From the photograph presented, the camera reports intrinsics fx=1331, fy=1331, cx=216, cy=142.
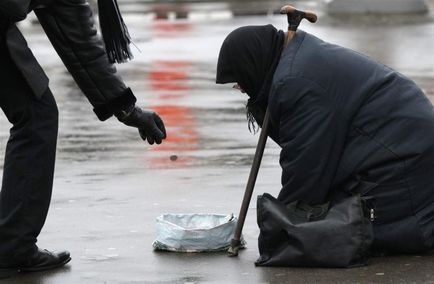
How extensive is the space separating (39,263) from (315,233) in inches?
50.0

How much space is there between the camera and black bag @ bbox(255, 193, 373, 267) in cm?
590

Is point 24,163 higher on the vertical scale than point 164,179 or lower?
higher

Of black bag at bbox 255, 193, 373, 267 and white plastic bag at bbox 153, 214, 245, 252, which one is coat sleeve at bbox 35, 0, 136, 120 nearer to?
white plastic bag at bbox 153, 214, 245, 252

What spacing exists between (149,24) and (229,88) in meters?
11.3

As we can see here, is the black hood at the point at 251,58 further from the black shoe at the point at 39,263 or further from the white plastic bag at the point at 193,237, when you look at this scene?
the black shoe at the point at 39,263

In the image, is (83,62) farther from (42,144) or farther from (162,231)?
(162,231)

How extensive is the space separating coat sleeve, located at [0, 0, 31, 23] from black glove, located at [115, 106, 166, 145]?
2.53 ft

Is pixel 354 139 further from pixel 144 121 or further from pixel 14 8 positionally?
pixel 14 8

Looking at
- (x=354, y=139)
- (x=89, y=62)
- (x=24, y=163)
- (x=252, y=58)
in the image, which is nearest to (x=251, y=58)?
(x=252, y=58)

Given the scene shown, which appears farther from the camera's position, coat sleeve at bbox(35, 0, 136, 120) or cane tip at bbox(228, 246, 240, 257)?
cane tip at bbox(228, 246, 240, 257)

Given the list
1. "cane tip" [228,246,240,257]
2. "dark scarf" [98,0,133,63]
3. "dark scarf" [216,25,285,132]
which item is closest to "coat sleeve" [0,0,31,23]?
"dark scarf" [98,0,133,63]

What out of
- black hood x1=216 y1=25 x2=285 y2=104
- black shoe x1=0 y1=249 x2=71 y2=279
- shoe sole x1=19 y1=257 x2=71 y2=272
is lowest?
shoe sole x1=19 y1=257 x2=71 y2=272

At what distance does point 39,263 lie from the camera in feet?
20.0

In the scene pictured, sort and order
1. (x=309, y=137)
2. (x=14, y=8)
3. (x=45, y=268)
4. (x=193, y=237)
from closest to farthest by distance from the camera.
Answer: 1. (x=14, y=8)
2. (x=309, y=137)
3. (x=45, y=268)
4. (x=193, y=237)
